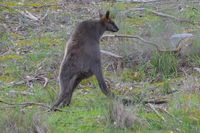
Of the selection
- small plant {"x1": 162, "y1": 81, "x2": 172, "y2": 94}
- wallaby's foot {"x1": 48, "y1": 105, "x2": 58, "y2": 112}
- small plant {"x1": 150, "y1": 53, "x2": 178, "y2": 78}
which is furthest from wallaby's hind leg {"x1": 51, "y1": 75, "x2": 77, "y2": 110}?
small plant {"x1": 150, "y1": 53, "x2": 178, "y2": 78}

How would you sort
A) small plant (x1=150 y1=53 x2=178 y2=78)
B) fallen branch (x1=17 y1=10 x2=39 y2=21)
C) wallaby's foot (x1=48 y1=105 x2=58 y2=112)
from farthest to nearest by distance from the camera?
1. fallen branch (x1=17 y1=10 x2=39 y2=21)
2. small plant (x1=150 y1=53 x2=178 y2=78)
3. wallaby's foot (x1=48 y1=105 x2=58 y2=112)

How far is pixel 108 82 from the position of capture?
812cm

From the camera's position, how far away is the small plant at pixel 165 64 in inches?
326

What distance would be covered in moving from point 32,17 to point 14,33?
2.70ft

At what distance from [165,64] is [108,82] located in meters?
0.90

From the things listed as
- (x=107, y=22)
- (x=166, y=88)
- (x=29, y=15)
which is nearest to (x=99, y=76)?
(x=166, y=88)

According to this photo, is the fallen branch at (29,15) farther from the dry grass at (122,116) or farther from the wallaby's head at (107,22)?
the dry grass at (122,116)

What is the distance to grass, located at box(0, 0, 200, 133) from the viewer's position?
6008mm

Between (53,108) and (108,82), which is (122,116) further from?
(108,82)

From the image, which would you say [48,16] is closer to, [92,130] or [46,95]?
[46,95]

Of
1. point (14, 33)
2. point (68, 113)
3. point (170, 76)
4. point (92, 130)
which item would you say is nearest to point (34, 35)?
point (14, 33)

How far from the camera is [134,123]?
19.7ft

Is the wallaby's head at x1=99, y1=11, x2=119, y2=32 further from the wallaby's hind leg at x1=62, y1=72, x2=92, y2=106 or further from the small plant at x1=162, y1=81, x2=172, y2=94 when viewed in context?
the small plant at x1=162, y1=81, x2=172, y2=94

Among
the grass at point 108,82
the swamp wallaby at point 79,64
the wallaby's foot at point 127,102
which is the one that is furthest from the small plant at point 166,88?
the wallaby's foot at point 127,102
